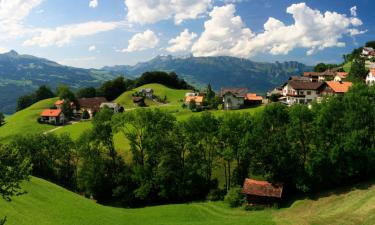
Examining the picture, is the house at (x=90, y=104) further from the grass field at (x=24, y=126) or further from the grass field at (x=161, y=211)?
the grass field at (x=161, y=211)

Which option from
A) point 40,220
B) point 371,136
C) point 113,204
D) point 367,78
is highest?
point 367,78

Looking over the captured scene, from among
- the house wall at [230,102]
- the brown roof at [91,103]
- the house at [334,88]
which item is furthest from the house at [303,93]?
the brown roof at [91,103]

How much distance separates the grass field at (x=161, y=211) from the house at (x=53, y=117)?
70782 millimetres

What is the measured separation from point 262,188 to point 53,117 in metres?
90.1

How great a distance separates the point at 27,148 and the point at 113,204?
2038 cm

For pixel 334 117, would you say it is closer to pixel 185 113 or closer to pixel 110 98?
pixel 185 113

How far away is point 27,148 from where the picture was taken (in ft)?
227

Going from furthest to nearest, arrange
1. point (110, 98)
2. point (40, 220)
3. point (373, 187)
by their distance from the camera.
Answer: point (110, 98) < point (373, 187) < point (40, 220)

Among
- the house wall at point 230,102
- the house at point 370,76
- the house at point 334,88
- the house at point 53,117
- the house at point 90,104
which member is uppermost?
the house at point 370,76

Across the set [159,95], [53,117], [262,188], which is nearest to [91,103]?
[53,117]

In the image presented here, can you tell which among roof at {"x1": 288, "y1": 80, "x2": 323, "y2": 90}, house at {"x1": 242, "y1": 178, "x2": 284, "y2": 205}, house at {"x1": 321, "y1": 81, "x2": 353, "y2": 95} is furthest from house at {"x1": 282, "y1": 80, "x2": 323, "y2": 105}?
house at {"x1": 242, "y1": 178, "x2": 284, "y2": 205}

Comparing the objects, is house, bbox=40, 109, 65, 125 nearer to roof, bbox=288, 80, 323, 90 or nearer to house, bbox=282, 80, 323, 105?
house, bbox=282, 80, 323, 105

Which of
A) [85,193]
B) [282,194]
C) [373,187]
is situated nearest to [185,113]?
[85,193]

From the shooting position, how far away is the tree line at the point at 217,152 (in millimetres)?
54844
